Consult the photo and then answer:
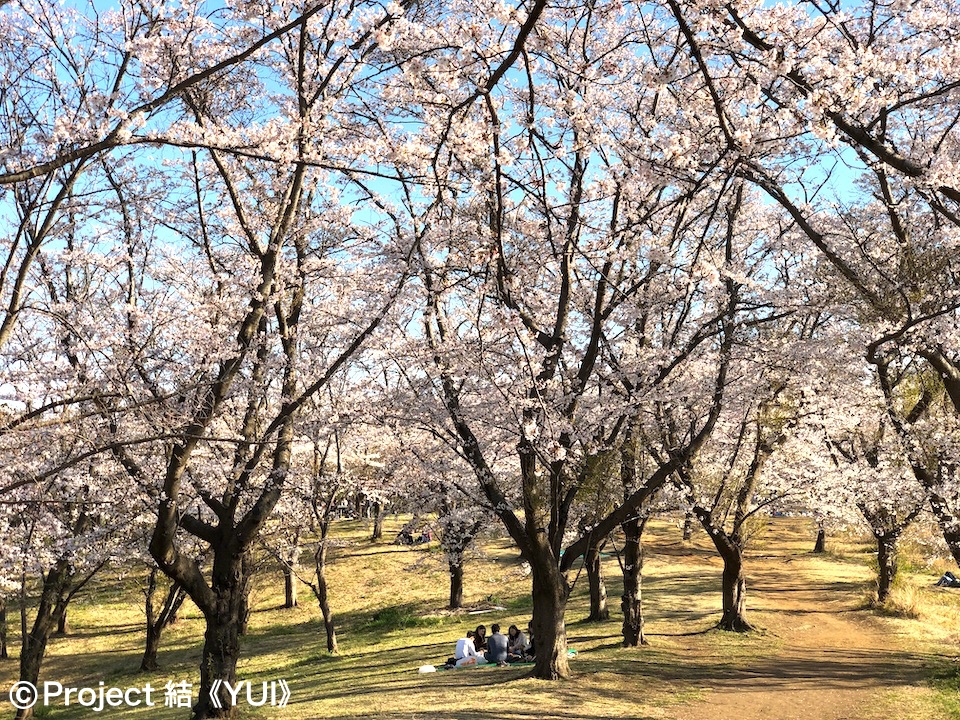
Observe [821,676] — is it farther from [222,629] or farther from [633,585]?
[222,629]

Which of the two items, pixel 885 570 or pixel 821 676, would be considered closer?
pixel 821 676

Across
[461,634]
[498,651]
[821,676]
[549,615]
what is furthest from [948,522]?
[461,634]

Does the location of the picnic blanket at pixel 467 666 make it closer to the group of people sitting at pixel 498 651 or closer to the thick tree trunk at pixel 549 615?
the group of people sitting at pixel 498 651

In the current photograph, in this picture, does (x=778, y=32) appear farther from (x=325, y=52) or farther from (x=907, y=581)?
(x=907, y=581)

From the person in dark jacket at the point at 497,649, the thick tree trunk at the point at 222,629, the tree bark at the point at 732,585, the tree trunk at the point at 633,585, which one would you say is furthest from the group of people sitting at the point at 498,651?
the thick tree trunk at the point at 222,629

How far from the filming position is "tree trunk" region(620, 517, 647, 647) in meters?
14.7

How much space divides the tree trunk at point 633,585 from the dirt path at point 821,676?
150cm

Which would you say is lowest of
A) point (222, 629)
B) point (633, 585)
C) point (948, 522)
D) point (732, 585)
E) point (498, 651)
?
point (498, 651)

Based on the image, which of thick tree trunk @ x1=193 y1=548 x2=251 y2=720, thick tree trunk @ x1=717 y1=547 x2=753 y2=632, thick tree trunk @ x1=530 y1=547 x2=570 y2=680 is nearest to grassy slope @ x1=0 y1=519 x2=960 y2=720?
thick tree trunk @ x1=530 y1=547 x2=570 y2=680

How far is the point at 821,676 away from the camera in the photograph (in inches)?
481

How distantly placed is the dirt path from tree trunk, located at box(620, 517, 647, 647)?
1.50 meters

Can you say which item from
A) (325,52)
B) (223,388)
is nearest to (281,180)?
(325,52)

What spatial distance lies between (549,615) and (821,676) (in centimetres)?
487

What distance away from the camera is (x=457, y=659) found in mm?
14375
